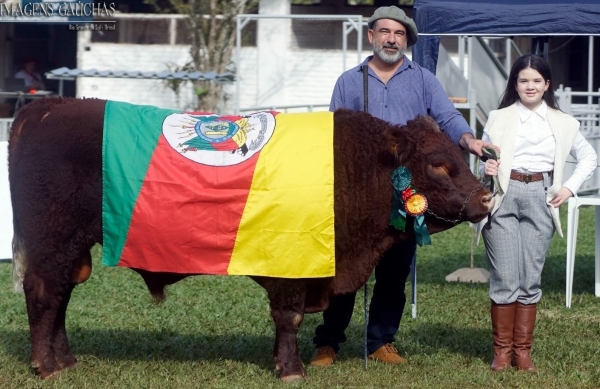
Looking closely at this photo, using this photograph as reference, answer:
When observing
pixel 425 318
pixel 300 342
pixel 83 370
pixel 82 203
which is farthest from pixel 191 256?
pixel 425 318

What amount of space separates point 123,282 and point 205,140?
4002 millimetres

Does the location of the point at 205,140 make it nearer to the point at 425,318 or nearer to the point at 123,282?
the point at 425,318

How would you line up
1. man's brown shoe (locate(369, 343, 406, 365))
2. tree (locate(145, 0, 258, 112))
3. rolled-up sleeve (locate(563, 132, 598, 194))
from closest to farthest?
rolled-up sleeve (locate(563, 132, 598, 194)) < man's brown shoe (locate(369, 343, 406, 365)) < tree (locate(145, 0, 258, 112))

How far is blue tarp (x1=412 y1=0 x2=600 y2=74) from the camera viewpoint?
7.80 metres

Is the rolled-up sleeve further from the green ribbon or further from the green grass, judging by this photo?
the green grass

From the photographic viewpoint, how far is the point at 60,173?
18.9 feet

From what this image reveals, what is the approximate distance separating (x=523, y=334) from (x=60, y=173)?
2.98 meters

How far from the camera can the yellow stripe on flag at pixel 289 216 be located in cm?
552

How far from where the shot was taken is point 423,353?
665cm

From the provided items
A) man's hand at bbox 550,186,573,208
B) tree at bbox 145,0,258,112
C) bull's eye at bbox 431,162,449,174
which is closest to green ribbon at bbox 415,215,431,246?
bull's eye at bbox 431,162,449,174

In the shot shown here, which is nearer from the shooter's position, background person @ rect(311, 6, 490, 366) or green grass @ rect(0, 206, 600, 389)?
green grass @ rect(0, 206, 600, 389)

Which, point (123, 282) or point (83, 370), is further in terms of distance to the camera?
point (123, 282)

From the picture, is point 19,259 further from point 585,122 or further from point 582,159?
point 585,122

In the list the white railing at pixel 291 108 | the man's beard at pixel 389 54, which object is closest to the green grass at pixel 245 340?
the man's beard at pixel 389 54
